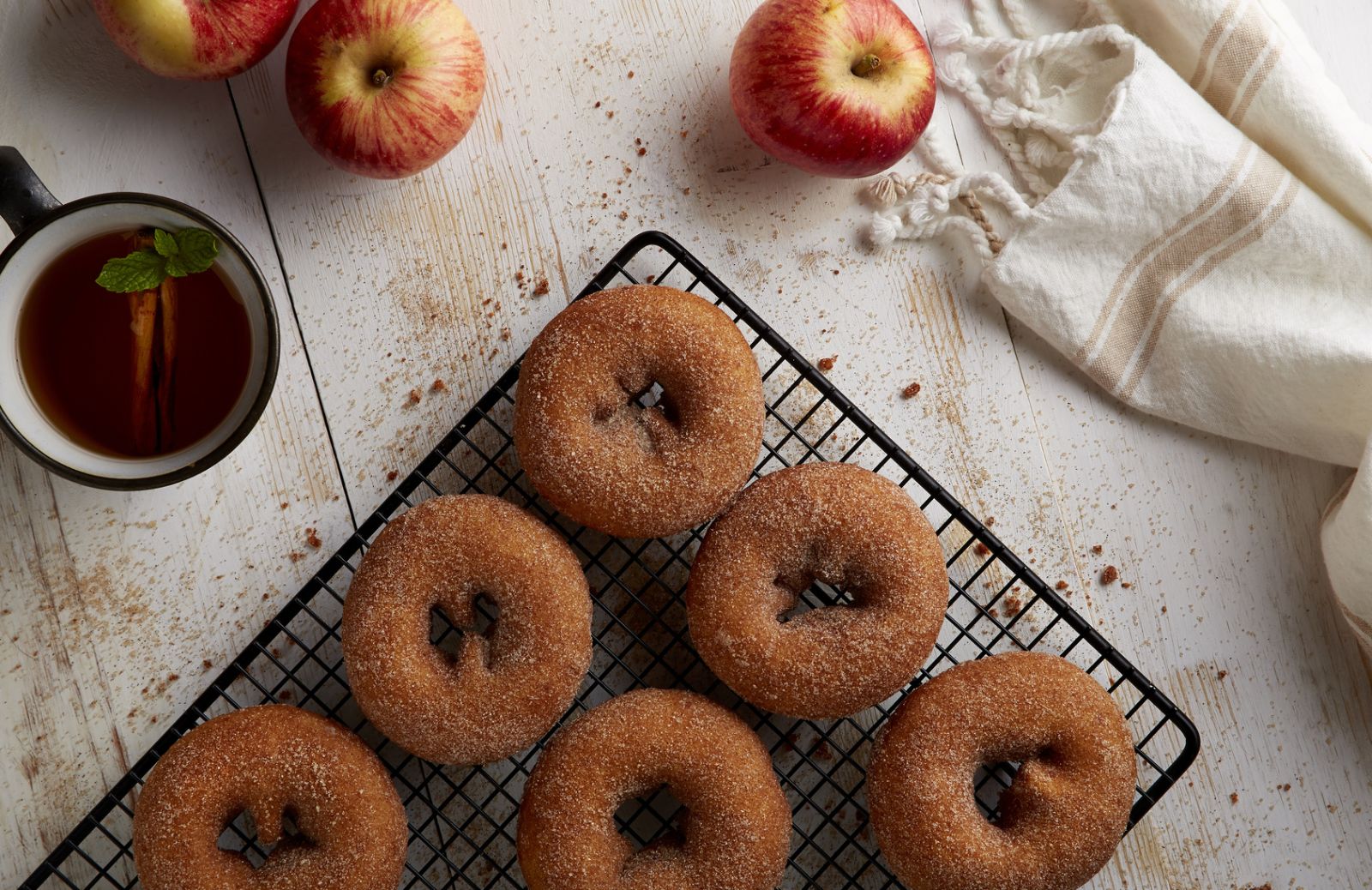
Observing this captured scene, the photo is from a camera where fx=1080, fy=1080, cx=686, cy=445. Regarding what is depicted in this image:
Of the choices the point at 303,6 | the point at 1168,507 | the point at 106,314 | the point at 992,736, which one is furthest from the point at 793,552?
the point at 303,6

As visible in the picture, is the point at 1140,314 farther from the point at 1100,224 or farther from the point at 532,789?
the point at 532,789

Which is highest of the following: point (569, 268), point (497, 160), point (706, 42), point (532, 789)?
point (706, 42)

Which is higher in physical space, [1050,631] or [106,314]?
[106,314]

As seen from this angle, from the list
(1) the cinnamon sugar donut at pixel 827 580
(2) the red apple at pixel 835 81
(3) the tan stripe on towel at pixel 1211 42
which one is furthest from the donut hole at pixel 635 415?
(3) the tan stripe on towel at pixel 1211 42

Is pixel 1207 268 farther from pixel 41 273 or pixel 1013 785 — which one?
pixel 41 273

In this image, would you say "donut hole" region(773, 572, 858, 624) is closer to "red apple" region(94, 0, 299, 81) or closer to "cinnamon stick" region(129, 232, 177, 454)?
"cinnamon stick" region(129, 232, 177, 454)

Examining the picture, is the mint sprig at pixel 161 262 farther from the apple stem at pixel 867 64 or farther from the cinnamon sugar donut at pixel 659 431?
the apple stem at pixel 867 64

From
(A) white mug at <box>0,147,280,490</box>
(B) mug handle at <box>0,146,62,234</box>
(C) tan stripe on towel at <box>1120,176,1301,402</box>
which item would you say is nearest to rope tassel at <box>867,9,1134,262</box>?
(C) tan stripe on towel at <box>1120,176,1301,402</box>
